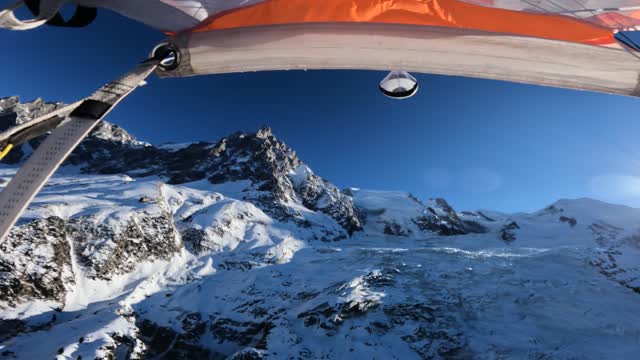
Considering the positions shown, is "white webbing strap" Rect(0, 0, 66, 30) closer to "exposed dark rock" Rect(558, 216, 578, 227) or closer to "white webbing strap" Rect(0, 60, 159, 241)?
"white webbing strap" Rect(0, 60, 159, 241)

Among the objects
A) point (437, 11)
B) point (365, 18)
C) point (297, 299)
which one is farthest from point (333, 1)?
point (297, 299)

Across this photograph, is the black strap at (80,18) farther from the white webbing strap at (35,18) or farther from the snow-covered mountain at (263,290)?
the snow-covered mountain at (263,290)

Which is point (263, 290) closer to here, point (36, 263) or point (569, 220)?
point (36, 263)

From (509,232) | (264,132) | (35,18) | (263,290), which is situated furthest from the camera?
(264,132)

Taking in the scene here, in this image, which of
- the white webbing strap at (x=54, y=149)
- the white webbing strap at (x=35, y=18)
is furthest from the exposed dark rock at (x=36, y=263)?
the white webbing strap at (x=54, y=149)

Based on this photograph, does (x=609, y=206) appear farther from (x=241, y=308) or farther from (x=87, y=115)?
(x=87, y=115)

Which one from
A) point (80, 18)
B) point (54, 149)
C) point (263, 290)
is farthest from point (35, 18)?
point (263, 290)

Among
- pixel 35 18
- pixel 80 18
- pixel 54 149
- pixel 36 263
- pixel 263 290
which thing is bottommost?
pixel 54 149
